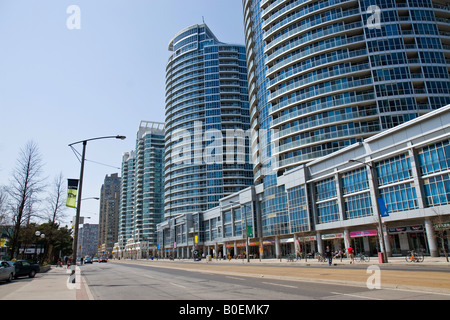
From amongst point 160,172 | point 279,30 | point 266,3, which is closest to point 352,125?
point 279,30

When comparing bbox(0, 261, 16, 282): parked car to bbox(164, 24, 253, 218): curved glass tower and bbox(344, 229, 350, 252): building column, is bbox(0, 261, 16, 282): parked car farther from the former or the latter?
bbox(164, 24, 253, 218): curved glass tower

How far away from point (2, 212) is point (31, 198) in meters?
5.09

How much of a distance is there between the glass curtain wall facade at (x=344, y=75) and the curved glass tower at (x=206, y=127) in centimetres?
5213

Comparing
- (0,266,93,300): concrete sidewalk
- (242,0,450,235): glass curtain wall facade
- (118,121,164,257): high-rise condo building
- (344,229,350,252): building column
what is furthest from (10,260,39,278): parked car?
(118,121,164,257): high-rise condo building

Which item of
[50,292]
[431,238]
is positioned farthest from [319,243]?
[50,292]

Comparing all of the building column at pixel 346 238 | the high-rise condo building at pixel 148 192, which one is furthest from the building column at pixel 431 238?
the high-rise condo building at pixel 148 192

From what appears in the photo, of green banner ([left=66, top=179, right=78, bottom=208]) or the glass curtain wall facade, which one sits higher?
the glass curtain wall facade

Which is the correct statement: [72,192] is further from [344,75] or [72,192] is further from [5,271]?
[344,75]

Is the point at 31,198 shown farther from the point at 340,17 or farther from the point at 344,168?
the point at 340,17

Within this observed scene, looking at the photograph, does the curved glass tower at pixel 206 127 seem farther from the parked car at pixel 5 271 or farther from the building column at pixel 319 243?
the parked car at pixel 5 271

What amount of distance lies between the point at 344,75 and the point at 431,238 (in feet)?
112

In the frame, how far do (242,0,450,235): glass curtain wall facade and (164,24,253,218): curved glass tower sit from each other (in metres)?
52.1

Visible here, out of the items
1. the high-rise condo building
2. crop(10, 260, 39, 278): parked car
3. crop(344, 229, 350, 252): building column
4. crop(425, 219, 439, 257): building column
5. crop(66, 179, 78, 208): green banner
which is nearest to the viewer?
crop(66, 179, 78, 208): green banner

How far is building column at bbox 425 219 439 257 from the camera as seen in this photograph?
129 ft
